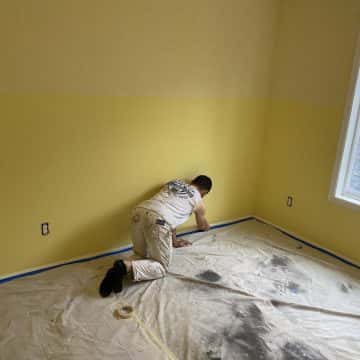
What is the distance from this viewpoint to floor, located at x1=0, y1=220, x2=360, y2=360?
178 centimetres

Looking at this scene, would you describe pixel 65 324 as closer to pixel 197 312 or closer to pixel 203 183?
pixel 197 312

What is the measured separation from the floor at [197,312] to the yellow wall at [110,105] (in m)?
0.41

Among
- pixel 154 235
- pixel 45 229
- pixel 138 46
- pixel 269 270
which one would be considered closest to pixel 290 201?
pixel 269 270

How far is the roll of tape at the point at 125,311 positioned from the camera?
200 cm

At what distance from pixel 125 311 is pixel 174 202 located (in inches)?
36.6

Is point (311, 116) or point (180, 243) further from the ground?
point (311, 116)

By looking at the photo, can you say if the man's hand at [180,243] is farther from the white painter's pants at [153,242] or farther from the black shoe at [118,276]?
the black shoe at [118,276]

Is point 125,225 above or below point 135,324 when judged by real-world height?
above

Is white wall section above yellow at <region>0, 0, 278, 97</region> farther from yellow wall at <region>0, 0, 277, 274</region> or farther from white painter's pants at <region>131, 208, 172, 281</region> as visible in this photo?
white painter's pants at <region>131, 208, 172, 281</region>

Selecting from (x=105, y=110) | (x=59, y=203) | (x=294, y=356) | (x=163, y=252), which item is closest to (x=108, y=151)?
(x=105, y=110)

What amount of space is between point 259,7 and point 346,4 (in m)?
0.78

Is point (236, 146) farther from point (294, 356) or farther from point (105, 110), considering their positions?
Answer: point (294, 356)

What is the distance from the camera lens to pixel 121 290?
7.35ft

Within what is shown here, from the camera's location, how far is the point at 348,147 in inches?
108
